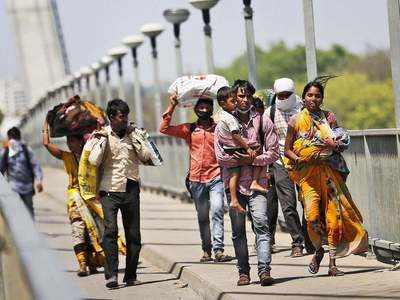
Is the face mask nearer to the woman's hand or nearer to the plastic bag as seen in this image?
the plastic bag

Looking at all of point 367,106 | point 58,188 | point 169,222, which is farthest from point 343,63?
point 169,222

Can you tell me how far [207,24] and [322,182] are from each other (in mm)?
13081

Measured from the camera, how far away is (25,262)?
5.79 m

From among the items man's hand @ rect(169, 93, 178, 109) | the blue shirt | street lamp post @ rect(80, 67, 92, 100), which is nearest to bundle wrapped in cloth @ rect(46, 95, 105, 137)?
man's hand @ rect(169, 93, 178, 109)

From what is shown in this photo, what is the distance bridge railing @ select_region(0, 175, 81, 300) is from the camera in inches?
206

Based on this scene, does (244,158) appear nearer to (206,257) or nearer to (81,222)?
(206,257)

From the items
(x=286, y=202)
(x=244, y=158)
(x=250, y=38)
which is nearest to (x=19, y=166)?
(x=250, y=38)

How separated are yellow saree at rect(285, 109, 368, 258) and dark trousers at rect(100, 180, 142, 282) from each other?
5.18 feet

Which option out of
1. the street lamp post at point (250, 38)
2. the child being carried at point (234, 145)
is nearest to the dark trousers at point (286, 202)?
the child being carried at point (234, 145)

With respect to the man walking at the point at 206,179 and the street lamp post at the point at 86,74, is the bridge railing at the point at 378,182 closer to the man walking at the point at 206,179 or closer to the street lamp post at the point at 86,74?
the man walking at the point at 206,179

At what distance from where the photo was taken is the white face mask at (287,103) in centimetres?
1423

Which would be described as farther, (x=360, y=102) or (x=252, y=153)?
(x=360, y=102)

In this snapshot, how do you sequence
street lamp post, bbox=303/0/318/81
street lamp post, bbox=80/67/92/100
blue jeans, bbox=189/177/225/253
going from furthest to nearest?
street lamp post, bbox=80/67/92/100 → street lamp post, bbox=303/0/318/81 → blue jeans, bbox=189/177/225/253

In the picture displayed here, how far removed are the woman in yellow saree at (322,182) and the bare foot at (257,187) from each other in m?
0.60
